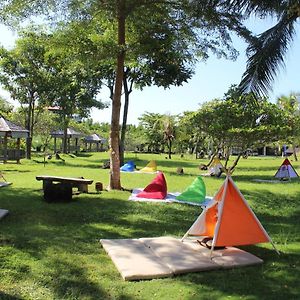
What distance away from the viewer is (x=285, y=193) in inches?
543

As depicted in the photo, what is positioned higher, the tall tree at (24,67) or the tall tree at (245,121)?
the tall tree at (24,67)

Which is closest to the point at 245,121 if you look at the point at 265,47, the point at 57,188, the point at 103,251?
the point at 265,47

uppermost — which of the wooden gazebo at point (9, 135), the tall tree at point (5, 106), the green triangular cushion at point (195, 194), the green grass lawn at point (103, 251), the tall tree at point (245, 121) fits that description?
the tall tree at point (5, 106)

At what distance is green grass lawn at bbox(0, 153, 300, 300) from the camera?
5.01 meters

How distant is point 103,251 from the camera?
22.1 ft

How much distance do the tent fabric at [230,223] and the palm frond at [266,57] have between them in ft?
17.6

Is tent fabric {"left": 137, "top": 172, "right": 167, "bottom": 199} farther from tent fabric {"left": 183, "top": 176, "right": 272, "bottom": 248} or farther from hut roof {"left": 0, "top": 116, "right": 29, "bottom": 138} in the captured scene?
hut roof {"left": 0, "top": 116, "right": 29, "bottom": 138}

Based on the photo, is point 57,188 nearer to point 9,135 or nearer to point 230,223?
point 230,223

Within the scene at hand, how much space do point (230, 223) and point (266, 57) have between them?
6.35 metres

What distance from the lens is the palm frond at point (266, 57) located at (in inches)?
450

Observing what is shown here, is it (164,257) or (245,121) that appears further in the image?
(245,121)

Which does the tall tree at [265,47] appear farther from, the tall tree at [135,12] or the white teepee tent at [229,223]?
the white teepee tent at [229,223]

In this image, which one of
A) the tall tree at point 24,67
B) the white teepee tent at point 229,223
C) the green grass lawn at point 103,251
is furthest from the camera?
the tall tree at point 24,67

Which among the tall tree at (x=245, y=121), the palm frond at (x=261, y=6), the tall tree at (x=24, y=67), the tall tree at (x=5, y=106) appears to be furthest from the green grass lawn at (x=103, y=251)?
the tall tree at (x=5, y=106)
